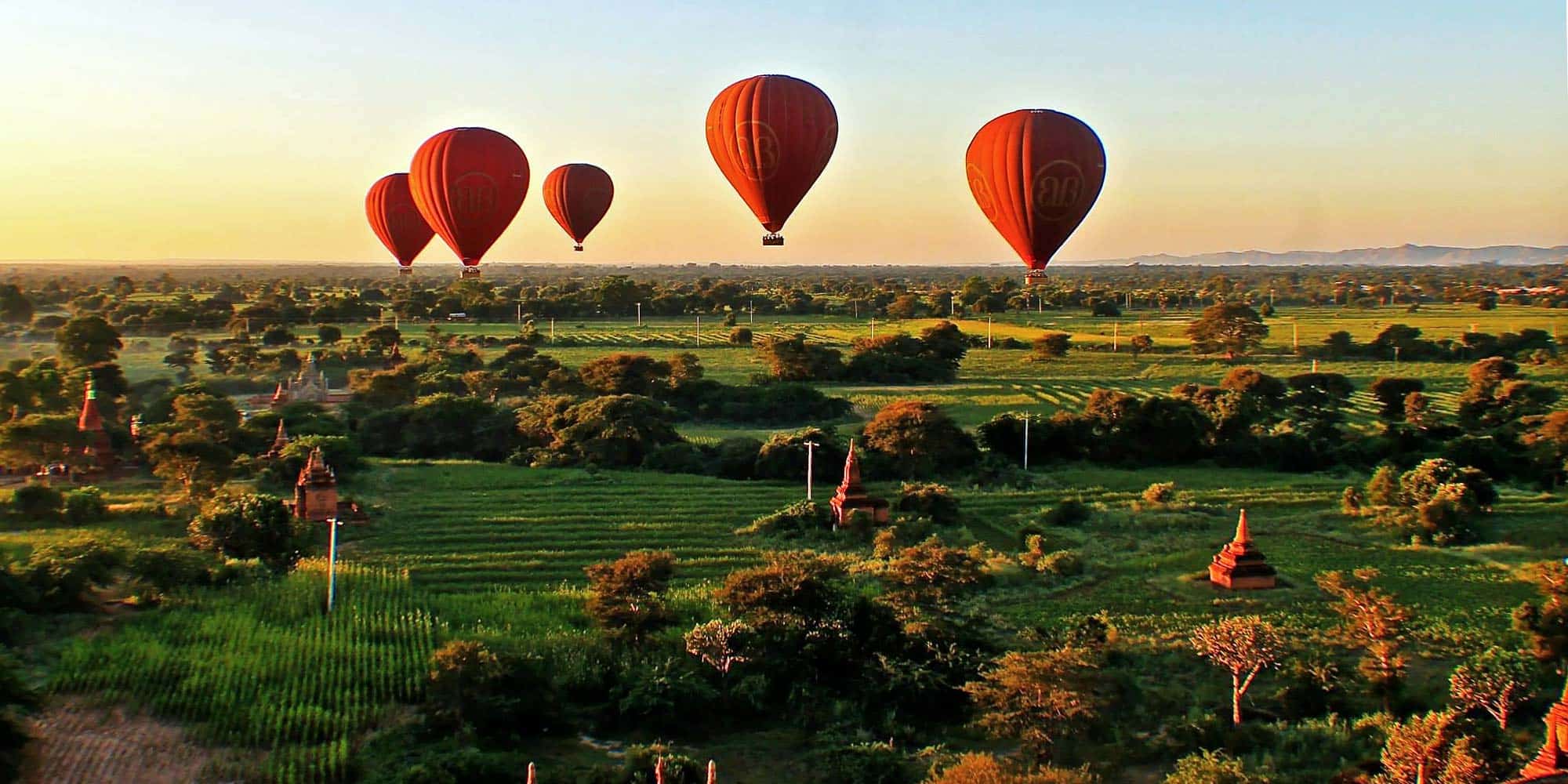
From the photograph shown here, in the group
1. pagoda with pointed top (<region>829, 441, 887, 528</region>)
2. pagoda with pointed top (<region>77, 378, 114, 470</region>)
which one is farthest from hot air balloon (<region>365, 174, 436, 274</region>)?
pagoda with pointed top (<region>829, 441, 887, 528</region>)

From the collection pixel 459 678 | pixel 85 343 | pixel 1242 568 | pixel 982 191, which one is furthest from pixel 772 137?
pixel 85 343

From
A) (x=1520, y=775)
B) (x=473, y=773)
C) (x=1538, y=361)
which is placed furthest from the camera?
(x=1538, y=361)

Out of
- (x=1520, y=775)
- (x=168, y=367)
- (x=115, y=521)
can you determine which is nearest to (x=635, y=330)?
(x=168, y=367)

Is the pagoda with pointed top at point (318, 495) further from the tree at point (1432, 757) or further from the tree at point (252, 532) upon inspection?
the tree at point (1432, 757)

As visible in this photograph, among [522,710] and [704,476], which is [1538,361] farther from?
[522,710]

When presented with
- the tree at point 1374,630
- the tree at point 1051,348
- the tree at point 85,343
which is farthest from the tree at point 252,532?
the tree at point 1051,348

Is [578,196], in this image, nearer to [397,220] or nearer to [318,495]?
[397,220]
